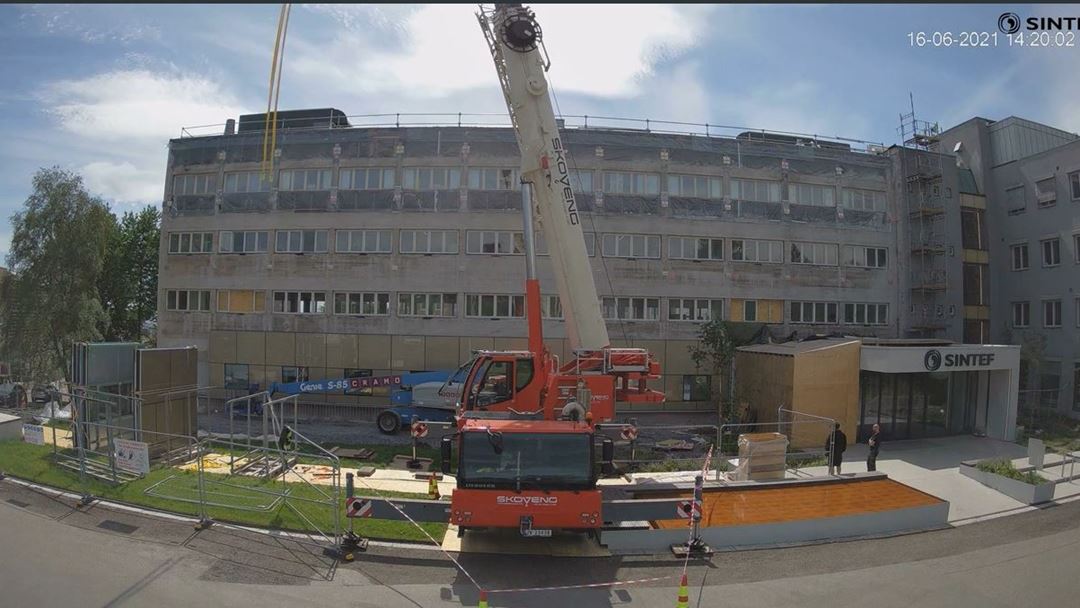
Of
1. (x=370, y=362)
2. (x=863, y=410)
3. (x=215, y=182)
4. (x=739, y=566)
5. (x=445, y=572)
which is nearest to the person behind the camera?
(x=445, y=572)

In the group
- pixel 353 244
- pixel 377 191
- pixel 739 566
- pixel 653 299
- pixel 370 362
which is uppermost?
pixel 377 191

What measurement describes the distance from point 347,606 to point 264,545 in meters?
3.17

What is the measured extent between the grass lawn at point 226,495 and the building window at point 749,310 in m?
22.0

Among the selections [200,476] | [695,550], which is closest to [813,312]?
[695,550]

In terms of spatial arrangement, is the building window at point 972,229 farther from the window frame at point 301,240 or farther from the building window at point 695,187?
the window frame at point 301,240

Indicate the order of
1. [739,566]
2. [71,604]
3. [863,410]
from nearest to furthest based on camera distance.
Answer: [71,604] < [739,566] < [863,410]

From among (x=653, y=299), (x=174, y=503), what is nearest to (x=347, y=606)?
(x=174, y=503)

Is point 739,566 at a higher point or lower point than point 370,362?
lower

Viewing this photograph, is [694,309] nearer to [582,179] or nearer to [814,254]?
[814,254]

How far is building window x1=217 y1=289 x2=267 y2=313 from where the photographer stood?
29.8m

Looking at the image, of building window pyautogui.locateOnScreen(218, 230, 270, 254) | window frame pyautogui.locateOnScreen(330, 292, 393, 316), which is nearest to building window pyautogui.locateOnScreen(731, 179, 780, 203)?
window frame pyautogui.locateOnScreen(330, 292, 393, 316)

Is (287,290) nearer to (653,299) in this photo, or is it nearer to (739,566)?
(653,299)

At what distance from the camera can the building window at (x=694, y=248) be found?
29.3m

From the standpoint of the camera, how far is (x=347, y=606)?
7883 mm
